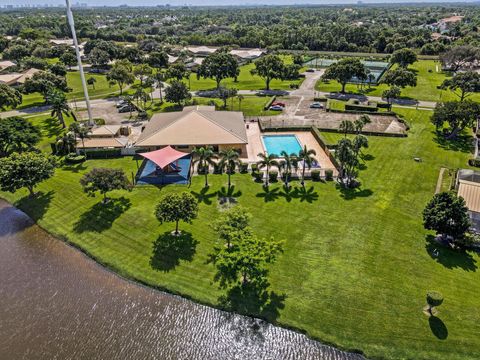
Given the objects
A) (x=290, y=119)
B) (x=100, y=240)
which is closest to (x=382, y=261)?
(x=100, y=240)

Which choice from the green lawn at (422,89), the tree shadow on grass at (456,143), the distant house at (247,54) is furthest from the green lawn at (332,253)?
the distant house at (247,54)

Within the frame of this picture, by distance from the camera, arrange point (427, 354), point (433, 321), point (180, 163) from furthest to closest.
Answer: point (180, 163)
point (433, 321)
point (427, 354)

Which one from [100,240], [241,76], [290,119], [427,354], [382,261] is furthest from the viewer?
[241,76]

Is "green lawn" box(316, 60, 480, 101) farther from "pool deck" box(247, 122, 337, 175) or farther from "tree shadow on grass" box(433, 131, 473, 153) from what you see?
"pool deck" box(247, 122, 337, 175)

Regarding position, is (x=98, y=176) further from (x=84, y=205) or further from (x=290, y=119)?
(x=290, y=119)

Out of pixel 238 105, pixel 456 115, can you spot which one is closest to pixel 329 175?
pixel 456 115

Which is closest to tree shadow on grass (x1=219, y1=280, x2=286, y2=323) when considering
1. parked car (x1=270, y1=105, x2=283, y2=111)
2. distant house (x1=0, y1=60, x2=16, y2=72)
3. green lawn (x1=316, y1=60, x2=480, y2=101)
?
parked car (x1=270, y1=105, x2=283, y2=111)

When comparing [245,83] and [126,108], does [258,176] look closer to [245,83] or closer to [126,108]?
[126,108]
